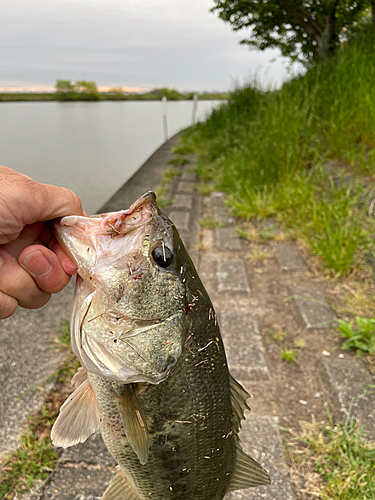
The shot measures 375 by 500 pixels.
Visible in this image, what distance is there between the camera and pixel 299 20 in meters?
10.6

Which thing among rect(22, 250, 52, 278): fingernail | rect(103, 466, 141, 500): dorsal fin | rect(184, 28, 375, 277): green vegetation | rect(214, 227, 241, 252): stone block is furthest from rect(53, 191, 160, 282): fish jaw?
rect(214, 227, 241, 252): stone block

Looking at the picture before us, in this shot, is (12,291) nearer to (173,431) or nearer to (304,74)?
(173,431)

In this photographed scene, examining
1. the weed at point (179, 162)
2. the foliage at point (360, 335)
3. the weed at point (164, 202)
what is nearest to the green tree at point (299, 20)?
the weed at point (179, 162)

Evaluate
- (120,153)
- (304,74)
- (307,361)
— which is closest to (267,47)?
(304,74)

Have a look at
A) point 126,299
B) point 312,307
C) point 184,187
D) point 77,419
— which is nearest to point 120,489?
point 77,419

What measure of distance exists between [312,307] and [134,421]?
2655 millimetres

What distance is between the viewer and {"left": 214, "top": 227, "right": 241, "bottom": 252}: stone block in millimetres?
4680

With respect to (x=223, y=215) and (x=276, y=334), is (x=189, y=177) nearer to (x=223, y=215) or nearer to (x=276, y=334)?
(x=223, y=215)

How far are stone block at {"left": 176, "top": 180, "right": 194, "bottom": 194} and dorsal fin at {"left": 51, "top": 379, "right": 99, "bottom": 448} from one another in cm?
526

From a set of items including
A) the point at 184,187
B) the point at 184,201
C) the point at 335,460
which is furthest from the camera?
the point at 184,187

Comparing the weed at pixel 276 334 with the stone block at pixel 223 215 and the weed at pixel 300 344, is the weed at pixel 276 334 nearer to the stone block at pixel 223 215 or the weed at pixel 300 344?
the weed at pixel 300 344

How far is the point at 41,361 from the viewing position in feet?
8.25

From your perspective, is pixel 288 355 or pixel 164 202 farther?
pixel 164 202

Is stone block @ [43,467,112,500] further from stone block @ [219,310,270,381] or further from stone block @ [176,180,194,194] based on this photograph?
stone block @ [176,180,194,194]
